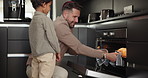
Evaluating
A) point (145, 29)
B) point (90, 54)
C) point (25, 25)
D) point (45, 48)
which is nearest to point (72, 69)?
point (90, 54)

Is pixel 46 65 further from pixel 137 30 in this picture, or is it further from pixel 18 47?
pixel 18 47

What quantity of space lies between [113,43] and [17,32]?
1504 mm

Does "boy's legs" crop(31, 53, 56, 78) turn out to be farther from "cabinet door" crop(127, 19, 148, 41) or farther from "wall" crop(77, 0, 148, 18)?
"wall" crop(77, 0, 148, 18)

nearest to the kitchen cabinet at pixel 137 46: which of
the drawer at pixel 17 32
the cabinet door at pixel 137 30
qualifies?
the cabinet door at pixel 137 30

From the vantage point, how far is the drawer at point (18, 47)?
3.39 m

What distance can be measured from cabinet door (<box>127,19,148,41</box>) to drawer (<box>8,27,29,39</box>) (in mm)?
1804

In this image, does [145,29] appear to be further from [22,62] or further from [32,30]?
[22,62]

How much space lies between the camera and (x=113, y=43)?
236 centimetres

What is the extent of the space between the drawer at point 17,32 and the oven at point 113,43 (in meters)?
1.09

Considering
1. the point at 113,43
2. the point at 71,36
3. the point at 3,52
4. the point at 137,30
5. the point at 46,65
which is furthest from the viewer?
the point at 3,52

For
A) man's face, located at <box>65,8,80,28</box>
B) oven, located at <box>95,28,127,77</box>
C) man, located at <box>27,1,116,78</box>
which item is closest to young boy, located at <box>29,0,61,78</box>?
man, located at <box>27,1,116,78</box>

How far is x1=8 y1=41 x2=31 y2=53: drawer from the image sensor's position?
3.39 meters

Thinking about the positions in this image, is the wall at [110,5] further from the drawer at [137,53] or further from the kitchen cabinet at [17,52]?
the kitchen cabinet at [17,52]

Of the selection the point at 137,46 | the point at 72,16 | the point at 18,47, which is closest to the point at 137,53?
the point at 137,46
